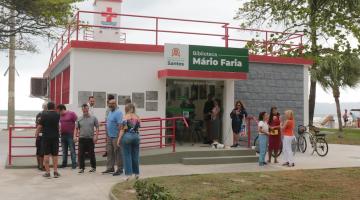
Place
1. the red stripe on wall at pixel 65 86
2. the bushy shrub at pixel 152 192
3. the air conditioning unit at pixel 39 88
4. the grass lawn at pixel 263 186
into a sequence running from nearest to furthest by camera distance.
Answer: the bushy shrub at pixel 152 192 < the grass lawn at pixel 263 186 < the red stripe on wall at pixel 65 86 < the air conditioning unit at pixel 39 88

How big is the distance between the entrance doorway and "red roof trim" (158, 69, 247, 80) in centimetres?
102

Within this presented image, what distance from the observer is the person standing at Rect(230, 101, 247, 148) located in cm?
1464

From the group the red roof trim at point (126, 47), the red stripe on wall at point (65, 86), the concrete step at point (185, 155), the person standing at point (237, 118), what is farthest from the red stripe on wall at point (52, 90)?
the person standing at point (237, 118)

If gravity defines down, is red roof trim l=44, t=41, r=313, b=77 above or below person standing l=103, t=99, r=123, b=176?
above

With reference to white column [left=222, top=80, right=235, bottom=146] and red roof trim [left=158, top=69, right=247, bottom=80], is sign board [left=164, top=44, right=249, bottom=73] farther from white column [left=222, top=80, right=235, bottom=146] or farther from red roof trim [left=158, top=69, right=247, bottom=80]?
white column [left=222, top=80, right=235, bottom=146]

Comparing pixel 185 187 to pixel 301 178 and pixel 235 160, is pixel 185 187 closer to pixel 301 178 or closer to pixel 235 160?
pixel 301 178

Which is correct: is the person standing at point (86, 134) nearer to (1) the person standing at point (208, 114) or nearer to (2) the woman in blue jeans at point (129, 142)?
(2) the woman in blue jeans at point (129, 142)

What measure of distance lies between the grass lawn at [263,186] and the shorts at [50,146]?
2.03m

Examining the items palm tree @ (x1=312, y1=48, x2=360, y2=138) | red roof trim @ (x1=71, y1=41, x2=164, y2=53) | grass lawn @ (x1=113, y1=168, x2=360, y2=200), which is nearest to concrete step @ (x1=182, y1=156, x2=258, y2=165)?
grass lawn @ (x1=113, y1=168, x2=360, y2=200)

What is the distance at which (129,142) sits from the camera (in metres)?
10.2

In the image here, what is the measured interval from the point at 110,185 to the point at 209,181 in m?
2.11

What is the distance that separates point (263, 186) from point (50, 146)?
4.74 metres

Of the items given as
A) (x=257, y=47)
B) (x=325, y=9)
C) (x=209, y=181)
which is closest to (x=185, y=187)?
(x=209, y=181)

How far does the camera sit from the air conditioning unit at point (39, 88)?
24.2 meters
